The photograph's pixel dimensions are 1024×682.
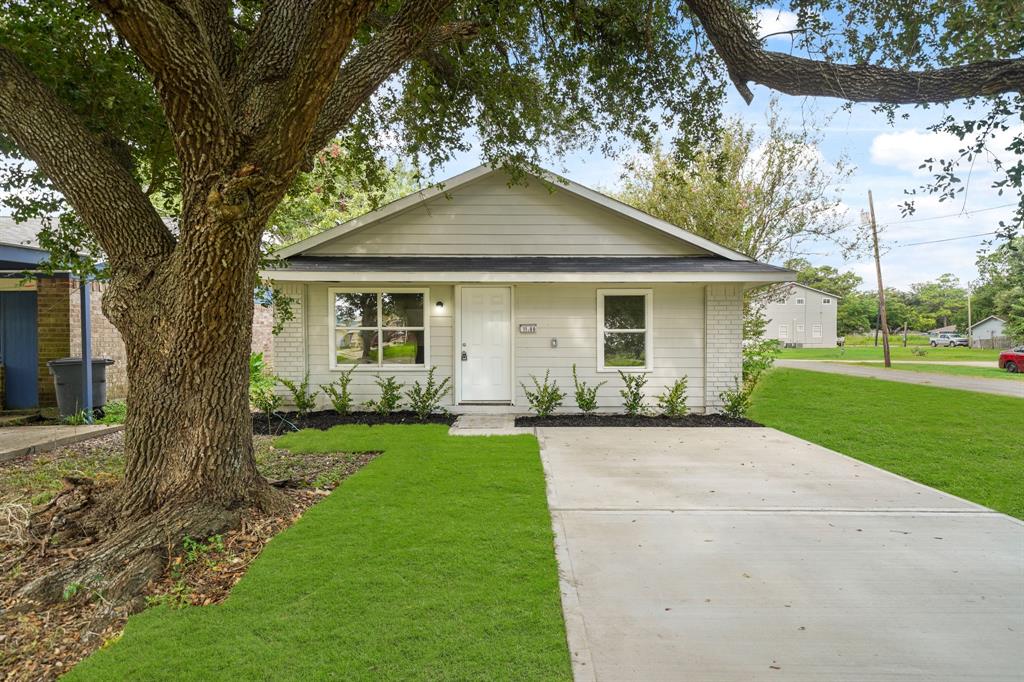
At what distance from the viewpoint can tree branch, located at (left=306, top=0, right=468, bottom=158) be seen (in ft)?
12.7

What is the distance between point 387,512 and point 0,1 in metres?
5.85

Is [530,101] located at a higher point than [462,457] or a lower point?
higher

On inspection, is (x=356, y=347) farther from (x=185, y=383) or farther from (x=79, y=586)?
(x=79, y=586)

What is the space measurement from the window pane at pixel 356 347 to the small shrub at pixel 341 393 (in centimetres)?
21

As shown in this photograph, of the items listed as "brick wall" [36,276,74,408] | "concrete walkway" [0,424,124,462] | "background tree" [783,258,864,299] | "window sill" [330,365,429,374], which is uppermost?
"background tree" [783,258,864,299]

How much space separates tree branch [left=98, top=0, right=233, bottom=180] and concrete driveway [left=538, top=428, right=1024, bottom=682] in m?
3.55

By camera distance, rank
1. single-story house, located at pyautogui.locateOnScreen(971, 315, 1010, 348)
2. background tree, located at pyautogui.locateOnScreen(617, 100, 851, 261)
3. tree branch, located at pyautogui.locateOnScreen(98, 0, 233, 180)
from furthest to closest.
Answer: single-story house, located at pyautogui.locateOnScreen(971, 315, 1010, 348)
background tree, located at pyautogui.locateOnScreen(617, 100, 851, 261)
tree branch, located at pyautogui.locateOnScreen(98, 0, 233, 180)

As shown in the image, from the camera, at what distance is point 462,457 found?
5.96m

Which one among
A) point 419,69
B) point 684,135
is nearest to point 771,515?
point 684,135

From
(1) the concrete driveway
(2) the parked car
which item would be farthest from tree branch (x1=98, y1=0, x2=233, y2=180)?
(2) the parked car

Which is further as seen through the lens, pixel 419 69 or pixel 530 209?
pixel 530 209

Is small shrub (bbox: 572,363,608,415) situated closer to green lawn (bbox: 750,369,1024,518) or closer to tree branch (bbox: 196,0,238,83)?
green lawn (bbox: 750,369,1024,518)

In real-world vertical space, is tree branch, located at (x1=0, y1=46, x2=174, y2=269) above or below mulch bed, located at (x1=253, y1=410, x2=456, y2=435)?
above

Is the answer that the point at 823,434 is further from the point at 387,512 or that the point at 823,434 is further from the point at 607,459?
the point at 387,512
